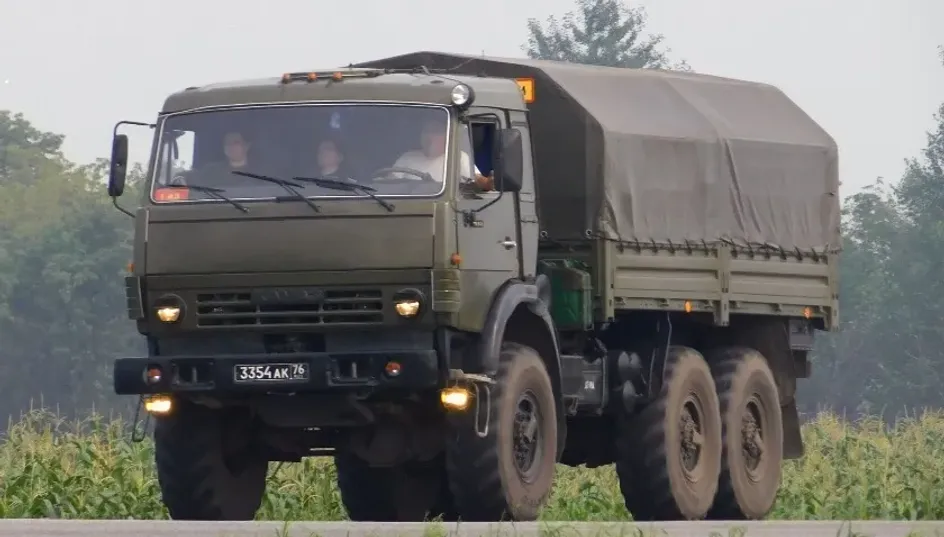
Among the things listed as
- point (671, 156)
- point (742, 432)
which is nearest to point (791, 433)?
point (742, 432)

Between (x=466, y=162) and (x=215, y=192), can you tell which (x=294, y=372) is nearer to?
(x=215, y=192)

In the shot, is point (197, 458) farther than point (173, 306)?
Yes

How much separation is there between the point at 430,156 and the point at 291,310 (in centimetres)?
135

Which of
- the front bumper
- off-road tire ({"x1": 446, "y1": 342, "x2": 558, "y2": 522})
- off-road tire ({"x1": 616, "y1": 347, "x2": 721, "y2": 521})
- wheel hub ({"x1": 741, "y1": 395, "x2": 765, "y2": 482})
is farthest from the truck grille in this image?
Result: wheel hub ({"x1": 741, "y1": 395, "x2": 765, "y2": 482})

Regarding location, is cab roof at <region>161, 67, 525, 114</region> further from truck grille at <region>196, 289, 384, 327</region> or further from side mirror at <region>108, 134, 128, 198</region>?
truck grille at <region>196, 289, 384, 327</region>

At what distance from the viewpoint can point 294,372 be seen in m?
16.0

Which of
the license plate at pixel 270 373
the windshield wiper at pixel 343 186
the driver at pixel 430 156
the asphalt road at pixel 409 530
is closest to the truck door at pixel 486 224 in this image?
the driver at pixel 430 156

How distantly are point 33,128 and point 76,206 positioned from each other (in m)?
15.8

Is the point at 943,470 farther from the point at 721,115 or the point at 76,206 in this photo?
the point at 76,206

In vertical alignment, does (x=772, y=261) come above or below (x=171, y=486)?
above

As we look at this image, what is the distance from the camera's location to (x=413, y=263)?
1598 cm

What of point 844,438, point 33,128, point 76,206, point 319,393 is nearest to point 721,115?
point 319,393

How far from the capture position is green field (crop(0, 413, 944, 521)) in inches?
727

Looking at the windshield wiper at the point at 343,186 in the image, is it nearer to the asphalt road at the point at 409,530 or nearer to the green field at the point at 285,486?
the asphalt road at the point at 409,530
